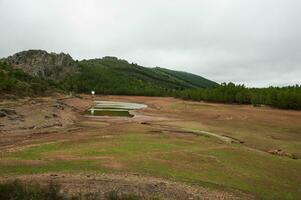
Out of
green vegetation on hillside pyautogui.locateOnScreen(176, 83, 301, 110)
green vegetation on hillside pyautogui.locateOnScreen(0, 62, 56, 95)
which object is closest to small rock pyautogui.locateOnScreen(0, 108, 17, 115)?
green vegetation on hillside pyautogui.locateOnScreen(0, 62, 56, 95)

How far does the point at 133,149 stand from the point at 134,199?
56.4ft

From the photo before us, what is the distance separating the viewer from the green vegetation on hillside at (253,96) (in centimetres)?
12212

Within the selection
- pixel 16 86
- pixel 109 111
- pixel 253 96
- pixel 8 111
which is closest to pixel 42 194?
pixel 8 111

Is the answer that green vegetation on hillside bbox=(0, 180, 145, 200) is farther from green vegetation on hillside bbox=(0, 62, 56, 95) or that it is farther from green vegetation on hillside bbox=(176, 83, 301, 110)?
green vegetation on hillside bbox=(176, 83, 301, 110)

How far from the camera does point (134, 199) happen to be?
20.2m

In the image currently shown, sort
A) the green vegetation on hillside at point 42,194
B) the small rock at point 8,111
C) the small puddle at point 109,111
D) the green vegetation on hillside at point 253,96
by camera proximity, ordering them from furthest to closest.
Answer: the green vegetation on hillside at point 253,96
the small puddle at point 109,111
the small rock at point 8,111
the green vegetation on hillside at point 42,194

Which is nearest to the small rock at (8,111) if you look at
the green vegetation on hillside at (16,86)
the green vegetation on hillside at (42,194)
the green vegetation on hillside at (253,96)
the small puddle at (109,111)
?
the small puddle at (109,111)

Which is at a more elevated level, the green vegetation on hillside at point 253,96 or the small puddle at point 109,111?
Answer: the green vegetation on hillside at point 253,96

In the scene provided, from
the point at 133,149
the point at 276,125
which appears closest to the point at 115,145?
the point at 133,149

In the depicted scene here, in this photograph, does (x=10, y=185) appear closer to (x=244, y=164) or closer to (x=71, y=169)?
(x=71, y=169)

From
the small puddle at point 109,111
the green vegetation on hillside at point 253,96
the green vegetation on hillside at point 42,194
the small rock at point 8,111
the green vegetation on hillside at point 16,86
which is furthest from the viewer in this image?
the green vegetation on hillside at point 253,96

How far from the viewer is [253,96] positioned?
145 meters

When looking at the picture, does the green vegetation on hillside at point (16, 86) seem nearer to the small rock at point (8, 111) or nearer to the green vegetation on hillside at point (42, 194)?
the small rock at point (8, 111)

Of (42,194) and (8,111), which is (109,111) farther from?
(42,194)
